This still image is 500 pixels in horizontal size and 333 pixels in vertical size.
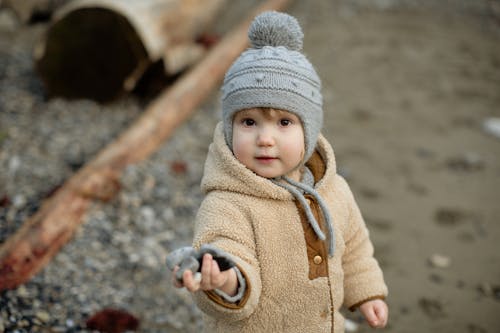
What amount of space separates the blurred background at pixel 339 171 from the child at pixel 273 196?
1.46 metres

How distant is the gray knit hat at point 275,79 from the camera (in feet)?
6.43

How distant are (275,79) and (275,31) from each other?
0.74ft

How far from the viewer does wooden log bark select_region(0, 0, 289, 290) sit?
326 cm

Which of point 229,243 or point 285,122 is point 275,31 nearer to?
point 285,122

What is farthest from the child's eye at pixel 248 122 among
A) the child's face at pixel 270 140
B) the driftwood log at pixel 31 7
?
the driftwood log at pixel 31 7

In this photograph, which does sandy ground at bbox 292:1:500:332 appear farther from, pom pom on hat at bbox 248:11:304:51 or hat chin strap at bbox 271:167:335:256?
pom pom on hat at bbox 248:11:304:51

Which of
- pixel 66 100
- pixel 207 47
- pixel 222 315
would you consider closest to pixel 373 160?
pixel 207 47

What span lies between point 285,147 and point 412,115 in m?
5.09

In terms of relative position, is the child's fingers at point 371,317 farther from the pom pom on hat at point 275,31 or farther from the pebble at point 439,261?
the pebble at point 439,261

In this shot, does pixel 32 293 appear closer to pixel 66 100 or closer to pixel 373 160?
pixel 66 100

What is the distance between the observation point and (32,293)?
3.22 meters

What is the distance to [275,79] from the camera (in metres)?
1.96

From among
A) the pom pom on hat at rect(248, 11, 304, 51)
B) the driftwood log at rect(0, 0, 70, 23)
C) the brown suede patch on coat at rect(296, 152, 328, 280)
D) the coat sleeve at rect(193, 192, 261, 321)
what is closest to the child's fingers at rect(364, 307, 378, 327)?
the brown suede patch on coat at rect(296, 152, 328, 280)

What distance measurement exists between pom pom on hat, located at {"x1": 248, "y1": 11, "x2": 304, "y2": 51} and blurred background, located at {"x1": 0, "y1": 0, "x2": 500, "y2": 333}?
6.39ft
